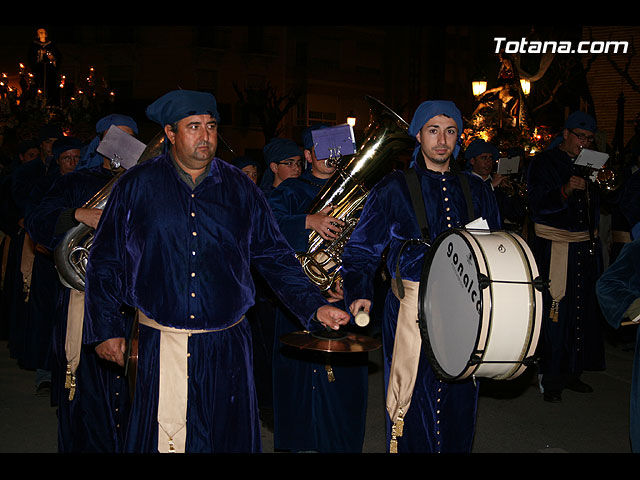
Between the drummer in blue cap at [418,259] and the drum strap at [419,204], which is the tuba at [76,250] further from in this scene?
the drum strap at [419,204]

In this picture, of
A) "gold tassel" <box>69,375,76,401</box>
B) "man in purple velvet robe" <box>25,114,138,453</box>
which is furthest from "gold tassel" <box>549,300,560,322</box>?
"gold tassel" <box>69,375,76,401</box>

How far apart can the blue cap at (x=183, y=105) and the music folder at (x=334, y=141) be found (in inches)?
69.6

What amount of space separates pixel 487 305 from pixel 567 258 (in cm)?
408

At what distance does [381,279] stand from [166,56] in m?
32.3

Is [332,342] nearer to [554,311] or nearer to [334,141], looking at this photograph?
[334,141]

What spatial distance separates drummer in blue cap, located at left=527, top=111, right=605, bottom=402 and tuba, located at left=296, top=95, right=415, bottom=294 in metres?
2.41

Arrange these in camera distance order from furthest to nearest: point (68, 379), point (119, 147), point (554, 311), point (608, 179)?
point (608, 179) < point (554, 311) < point (68, 379) < point (119, 147)

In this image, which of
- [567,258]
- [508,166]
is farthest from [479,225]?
[508,166]

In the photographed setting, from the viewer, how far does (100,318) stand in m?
3.38

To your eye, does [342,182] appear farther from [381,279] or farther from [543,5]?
[543,5]

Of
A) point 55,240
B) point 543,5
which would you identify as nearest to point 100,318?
point 55,240

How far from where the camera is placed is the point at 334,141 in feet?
17.0

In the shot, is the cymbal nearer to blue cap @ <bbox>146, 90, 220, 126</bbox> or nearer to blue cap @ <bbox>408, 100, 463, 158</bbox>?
blue cap @ <bbox>146, 90, 220, 126</bbox>

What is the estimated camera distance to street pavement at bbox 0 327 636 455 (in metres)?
5.49
